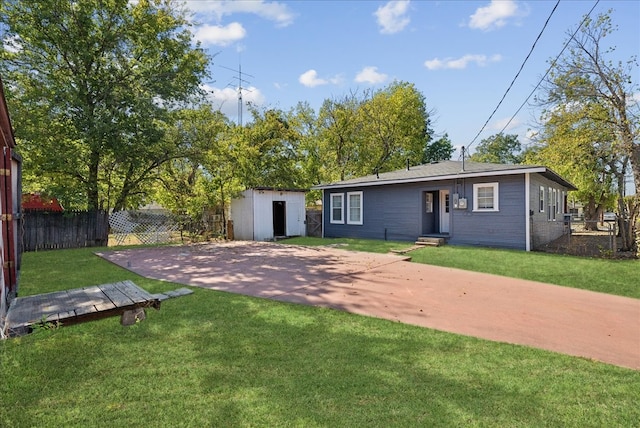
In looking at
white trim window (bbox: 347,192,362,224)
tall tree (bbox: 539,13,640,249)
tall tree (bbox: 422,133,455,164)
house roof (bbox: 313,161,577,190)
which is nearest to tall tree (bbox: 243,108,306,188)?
white trim window (bbox: 347,192,362,224)

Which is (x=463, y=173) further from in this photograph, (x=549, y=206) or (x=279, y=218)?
(x=279, y=218)

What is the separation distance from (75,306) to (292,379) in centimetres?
290

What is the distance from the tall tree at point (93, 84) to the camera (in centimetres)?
1185

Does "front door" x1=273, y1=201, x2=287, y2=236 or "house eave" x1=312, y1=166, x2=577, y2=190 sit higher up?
"house eave" x1=312, y1=166, x2=577, y2=190

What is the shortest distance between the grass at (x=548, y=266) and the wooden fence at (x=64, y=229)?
10815 mm

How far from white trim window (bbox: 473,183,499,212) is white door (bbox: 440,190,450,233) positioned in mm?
1838

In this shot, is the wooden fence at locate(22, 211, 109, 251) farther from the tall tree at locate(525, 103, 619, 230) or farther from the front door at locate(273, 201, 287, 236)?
the tall tree at locate(525, 103, 619, 230)

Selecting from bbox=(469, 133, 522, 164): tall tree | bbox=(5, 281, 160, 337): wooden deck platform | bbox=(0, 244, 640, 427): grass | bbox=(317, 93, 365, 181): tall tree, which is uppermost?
bbox=(469, 133, 522, 164): tall tree

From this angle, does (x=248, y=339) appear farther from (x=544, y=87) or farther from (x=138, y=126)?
(x=544, y=87)

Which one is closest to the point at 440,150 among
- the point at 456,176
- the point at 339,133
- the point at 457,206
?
the point at 339,133

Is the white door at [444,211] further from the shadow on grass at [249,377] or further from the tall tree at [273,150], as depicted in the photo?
the tall tree at [273,150]

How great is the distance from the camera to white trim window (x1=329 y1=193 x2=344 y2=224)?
52.3 ft

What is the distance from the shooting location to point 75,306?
391cm

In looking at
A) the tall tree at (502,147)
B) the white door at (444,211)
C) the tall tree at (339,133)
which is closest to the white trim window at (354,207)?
the white door at (444,211)
